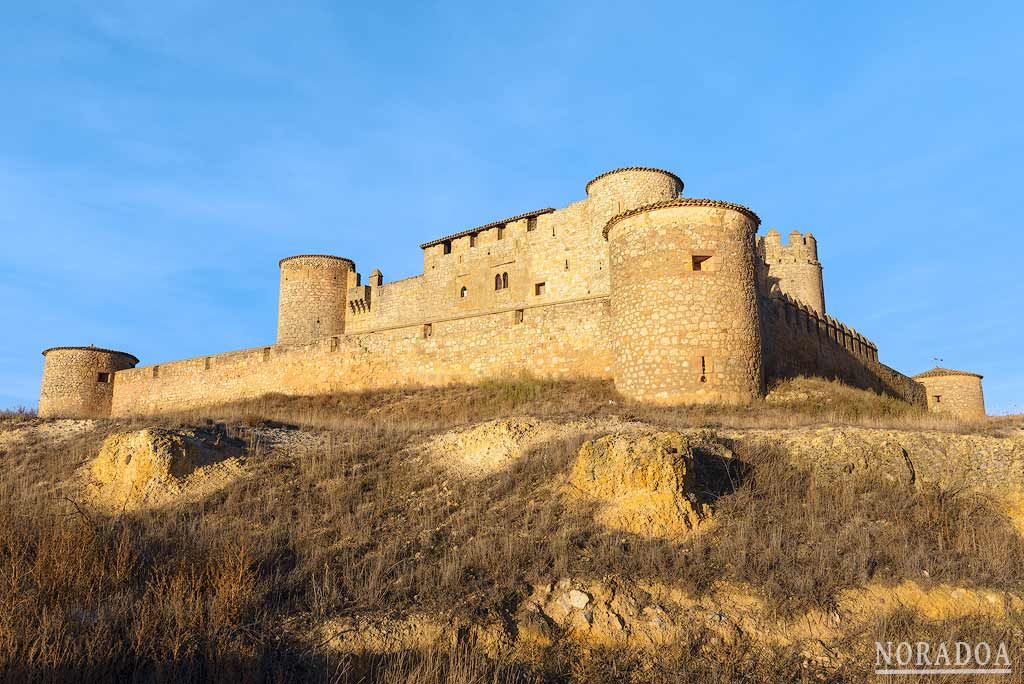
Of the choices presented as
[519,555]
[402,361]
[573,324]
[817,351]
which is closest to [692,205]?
[573,324]

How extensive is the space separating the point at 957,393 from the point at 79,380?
119 feet

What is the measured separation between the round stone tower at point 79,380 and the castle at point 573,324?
0.06m

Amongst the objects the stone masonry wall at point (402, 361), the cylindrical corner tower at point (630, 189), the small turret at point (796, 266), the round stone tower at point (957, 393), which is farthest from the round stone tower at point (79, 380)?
the round stone tower at point (957, 393)

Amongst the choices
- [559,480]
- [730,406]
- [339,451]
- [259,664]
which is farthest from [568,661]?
[730,406]

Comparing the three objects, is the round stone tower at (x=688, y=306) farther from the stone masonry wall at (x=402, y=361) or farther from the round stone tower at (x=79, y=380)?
the round stone tower at (x=79, y=380)

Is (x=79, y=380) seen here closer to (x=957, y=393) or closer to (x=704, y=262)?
(x=704, y=262)

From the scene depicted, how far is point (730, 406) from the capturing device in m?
16.5

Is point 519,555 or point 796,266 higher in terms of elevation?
point 796,266

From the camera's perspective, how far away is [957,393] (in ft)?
106

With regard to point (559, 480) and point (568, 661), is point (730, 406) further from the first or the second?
point (568, 661)

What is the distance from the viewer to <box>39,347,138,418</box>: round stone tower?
30.0 meters

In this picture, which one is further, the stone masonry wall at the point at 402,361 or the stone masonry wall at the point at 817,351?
the stone masonry wall at the point at 402,361

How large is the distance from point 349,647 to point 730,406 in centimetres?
1238

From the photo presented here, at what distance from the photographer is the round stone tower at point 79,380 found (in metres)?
30.0
